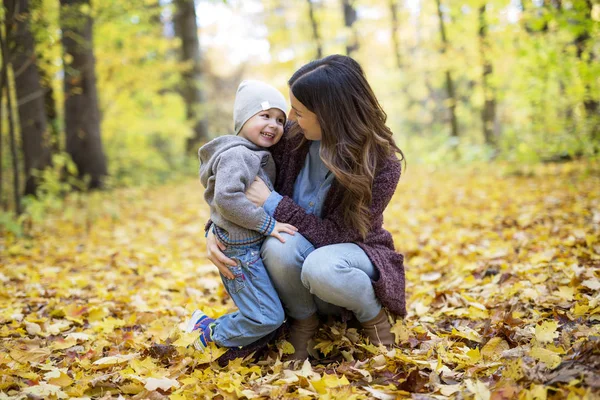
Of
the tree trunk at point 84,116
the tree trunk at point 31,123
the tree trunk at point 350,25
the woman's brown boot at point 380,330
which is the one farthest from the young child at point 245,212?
the tree trunk at point 350,25

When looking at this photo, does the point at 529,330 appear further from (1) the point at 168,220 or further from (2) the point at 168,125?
(2) the point at 168,125

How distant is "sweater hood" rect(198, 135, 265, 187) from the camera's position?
2.30 metres

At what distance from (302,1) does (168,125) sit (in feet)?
26.4

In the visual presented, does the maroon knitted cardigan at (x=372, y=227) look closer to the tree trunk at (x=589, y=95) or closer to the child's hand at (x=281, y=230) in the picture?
the child's hand at (x=281, y=230)

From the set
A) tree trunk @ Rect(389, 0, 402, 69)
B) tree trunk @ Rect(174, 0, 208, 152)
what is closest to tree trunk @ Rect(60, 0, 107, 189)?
tree trunk @ Rect(174, 0, 208, 152)

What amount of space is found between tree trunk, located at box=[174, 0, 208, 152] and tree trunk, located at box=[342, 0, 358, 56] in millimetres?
3975

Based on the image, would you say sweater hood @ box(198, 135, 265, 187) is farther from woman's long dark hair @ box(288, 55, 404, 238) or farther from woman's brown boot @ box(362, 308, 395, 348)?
woman's brown boot @ box(362, 308, 395, 348)

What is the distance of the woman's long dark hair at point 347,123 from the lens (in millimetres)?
2199

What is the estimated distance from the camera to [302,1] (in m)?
16.8

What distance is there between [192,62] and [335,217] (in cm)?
1140

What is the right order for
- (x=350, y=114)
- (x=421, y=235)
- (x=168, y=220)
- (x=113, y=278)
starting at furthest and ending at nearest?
1. (x=168, y=220)
2. (x=421, y=235)
3. (x=113, y=278)
4. (x=350, y=114)

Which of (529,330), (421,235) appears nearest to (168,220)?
(421,235)

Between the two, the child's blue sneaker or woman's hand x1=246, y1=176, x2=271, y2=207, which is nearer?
woman's hand x1=246, y1=176, x2=271, y2=207

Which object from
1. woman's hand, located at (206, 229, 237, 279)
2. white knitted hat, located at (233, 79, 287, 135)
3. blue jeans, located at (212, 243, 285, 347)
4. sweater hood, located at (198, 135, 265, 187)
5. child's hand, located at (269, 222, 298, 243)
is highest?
white knitted hat, located at (233, 79, 287, 135)
